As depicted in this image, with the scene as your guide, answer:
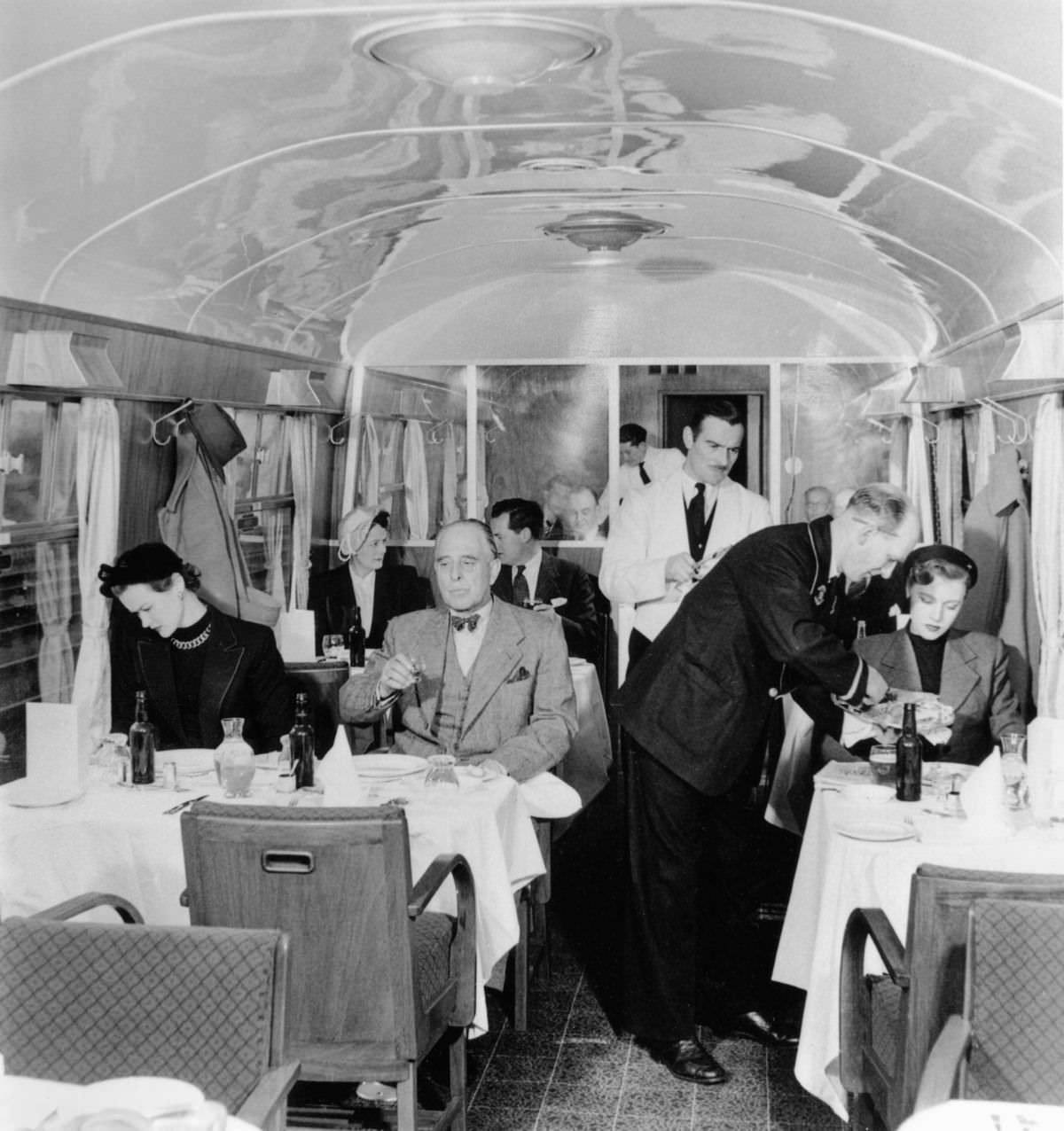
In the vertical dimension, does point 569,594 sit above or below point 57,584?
below

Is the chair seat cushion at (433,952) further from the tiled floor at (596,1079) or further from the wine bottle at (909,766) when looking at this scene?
the wine bottle at (909,766)

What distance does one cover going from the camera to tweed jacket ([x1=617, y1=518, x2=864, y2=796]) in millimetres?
3902

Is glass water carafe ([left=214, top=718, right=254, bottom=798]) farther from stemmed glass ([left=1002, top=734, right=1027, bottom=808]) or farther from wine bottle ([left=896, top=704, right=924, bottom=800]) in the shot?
stemmed glass ([left=1002, top=734, right=1027, bottom=808])

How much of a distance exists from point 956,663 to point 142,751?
2.46 meters

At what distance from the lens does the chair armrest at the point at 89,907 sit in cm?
286

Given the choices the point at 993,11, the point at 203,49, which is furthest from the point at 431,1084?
the point at 993,11

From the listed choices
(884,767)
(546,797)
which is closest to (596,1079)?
(546,797)

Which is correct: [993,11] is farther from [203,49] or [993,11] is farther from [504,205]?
[504,205]

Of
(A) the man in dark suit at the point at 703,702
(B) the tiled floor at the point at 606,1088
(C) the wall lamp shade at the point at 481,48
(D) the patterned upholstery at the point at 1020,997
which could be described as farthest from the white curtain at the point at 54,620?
(D) the patterned upholstery at the point at 1020,997

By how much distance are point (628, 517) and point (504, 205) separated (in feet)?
5.20

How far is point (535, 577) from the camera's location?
728 cm

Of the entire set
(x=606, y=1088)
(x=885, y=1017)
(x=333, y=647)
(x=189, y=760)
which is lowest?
(x=606, y=1088)

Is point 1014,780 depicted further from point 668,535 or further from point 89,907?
point 668,535

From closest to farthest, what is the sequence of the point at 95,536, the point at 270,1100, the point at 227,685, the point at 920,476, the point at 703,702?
the point at 270,1100 → the point at 703,702 → the point at 227,685 → the point at 95,536 → the point at 920,476
